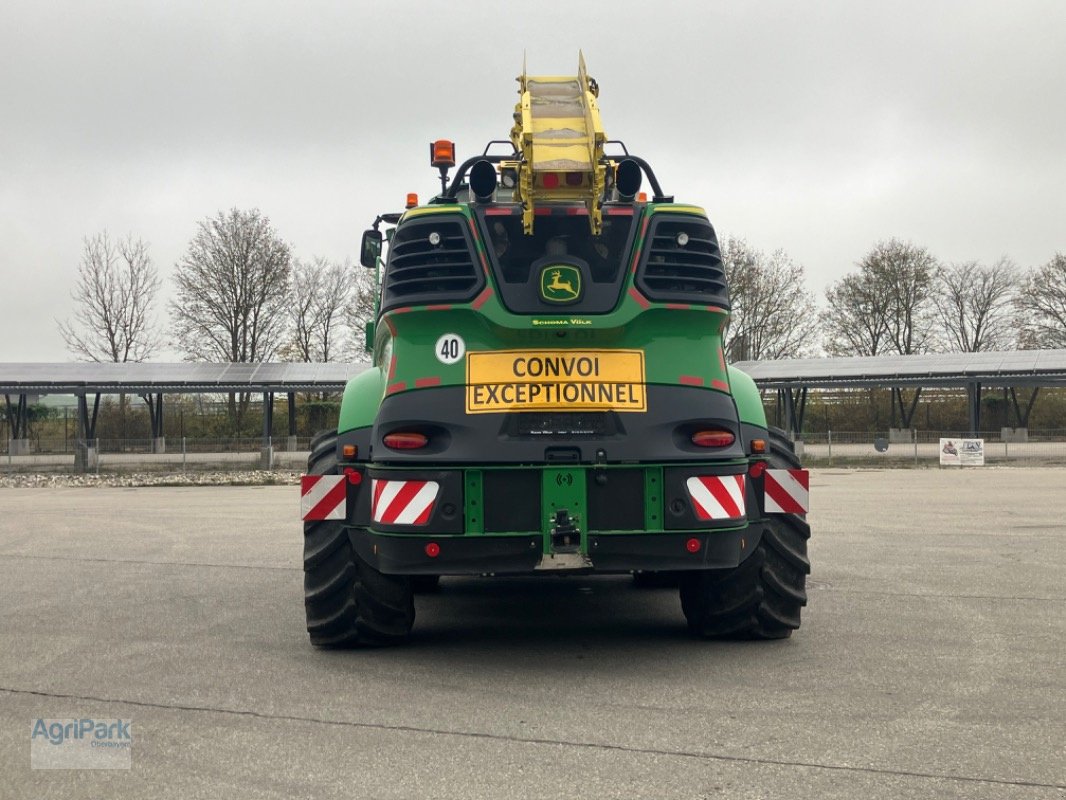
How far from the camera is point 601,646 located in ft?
22.6

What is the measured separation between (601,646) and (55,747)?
3.25 meters

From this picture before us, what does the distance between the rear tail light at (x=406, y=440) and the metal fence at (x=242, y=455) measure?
2896 centimetres

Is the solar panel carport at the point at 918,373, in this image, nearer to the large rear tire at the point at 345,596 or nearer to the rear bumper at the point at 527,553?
the large rear tire at the point at 345,596

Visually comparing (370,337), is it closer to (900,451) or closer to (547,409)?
(547,409)

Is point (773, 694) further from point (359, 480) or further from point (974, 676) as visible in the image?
point (359, 480)

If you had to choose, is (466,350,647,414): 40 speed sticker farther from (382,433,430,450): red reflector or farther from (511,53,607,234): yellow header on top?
(511,53,607,234): yellow header on top

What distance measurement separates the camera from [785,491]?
6.85 m

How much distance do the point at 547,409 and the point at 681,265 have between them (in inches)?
45.9

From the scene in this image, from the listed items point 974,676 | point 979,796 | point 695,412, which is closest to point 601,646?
point 695,412

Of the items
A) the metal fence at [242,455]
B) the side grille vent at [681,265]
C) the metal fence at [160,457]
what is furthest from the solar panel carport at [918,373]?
the side grille vent at [681,265]

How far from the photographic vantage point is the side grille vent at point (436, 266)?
6.29 metres

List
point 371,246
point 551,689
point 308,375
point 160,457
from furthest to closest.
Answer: point 308,375
point 160,457
point 371,246
point 551,689
